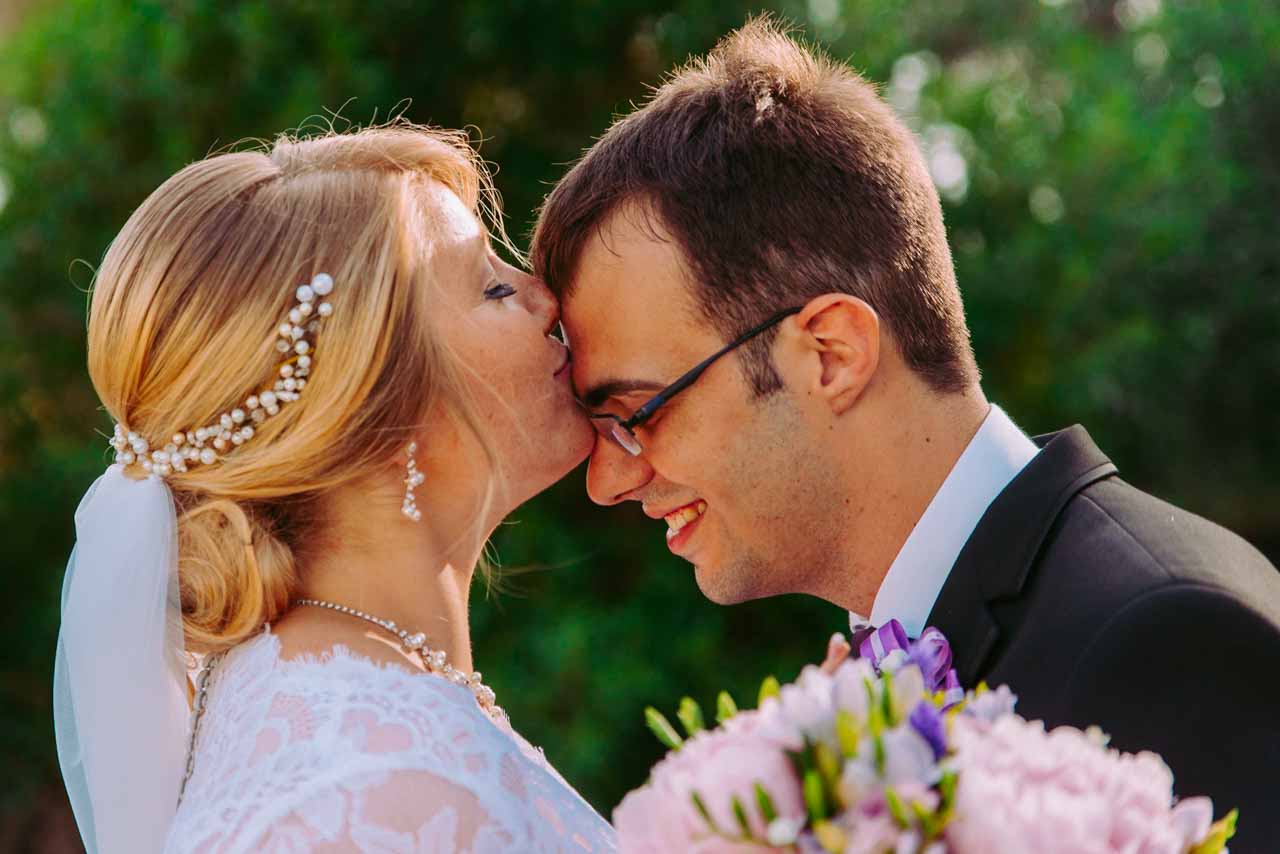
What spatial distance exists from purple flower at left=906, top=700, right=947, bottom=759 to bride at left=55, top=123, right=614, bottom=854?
46.3 inches

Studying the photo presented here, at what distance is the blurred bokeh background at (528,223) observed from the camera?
23.2 feet

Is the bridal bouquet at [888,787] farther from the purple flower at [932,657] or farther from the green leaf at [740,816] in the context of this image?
the purple flower at [932,657]

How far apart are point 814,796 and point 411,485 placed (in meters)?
1.65

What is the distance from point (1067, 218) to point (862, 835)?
23.8 ft

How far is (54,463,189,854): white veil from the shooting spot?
3.07 m

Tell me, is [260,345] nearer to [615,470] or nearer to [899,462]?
[615,470]

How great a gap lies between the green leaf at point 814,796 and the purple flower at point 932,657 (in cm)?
52

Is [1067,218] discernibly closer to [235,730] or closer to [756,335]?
[756,335]

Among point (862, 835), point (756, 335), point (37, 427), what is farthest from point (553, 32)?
point (862, 835)

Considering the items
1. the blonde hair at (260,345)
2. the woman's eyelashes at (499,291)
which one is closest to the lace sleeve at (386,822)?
the blonde hair at (260,345)

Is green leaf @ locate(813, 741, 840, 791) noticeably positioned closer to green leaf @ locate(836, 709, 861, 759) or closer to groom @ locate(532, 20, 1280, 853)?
green leaf @ locate(836, 709, 861, 759)

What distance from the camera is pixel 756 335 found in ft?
11.1

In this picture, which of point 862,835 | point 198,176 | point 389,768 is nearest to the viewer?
point 862,835

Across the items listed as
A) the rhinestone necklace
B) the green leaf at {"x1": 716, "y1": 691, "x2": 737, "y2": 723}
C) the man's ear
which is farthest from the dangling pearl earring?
the green leaf at {"x1": 716, "y1": 691, "x2": 737, "y2": 723}
